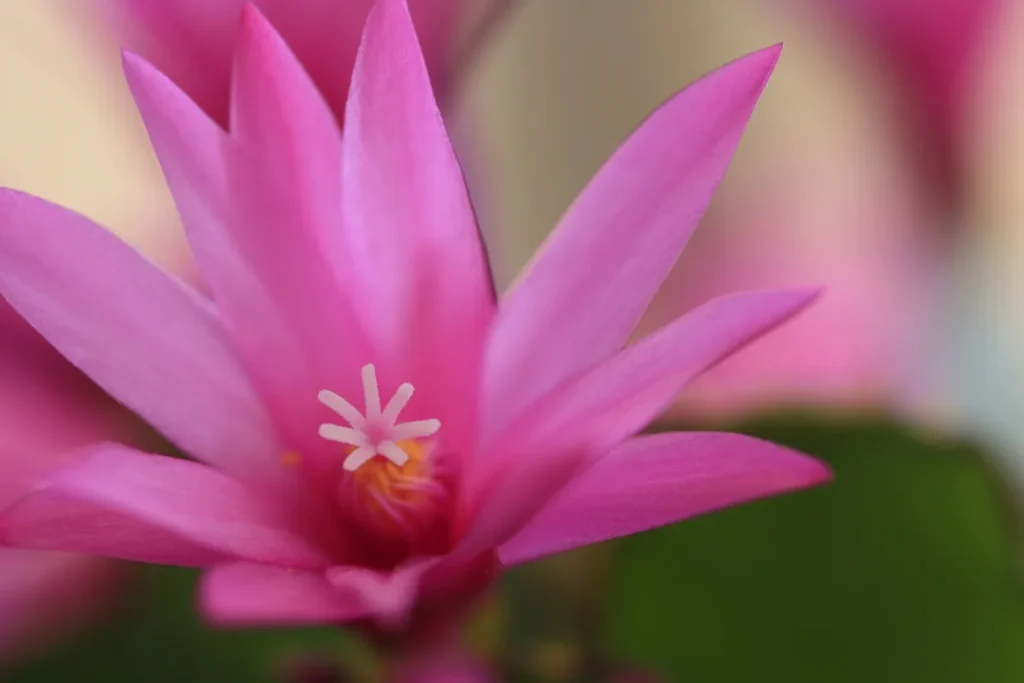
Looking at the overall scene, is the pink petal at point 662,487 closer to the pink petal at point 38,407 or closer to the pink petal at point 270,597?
the pink petal at point 270,597

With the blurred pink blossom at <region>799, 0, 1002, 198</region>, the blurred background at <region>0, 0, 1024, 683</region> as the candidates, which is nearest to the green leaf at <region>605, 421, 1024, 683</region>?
the blurred background at <region>0, 0, 1024, 683</region>

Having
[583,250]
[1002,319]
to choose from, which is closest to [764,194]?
[1002,319]

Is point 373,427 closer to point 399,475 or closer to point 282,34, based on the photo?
point 399,475

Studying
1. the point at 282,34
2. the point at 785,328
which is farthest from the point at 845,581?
the point at 282,34

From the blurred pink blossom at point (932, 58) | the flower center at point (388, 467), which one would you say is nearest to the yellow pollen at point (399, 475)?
the flower center at point (388, 467)

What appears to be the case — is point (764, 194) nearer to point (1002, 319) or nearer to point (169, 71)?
point (1002, 319)

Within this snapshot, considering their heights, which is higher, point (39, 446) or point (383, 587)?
point (39, 446)

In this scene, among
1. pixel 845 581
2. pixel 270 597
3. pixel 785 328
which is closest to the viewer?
pixel 270 597
